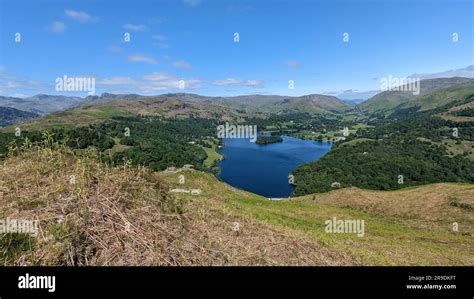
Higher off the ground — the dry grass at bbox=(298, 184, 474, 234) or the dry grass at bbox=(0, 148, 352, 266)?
the dry grass at bbox=(0, 148, 352, 266)

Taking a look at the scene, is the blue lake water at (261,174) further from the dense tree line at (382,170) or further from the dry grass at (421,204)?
the dry grass at (421,204)

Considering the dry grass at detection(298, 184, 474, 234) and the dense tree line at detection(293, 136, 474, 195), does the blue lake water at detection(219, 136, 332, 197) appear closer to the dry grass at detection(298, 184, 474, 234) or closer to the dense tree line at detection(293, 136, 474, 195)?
the dense tree line at detection(293, 136, 474, 195)

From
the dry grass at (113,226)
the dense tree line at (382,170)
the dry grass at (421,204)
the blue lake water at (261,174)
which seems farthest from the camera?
the blue lake water at (261,174)

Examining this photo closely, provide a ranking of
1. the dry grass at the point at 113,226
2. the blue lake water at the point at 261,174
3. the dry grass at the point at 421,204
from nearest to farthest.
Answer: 1. the dry grass at the point at 113,226
2. the dry grass at the point at 421,204
3. the blue lake water at the point at 261,174

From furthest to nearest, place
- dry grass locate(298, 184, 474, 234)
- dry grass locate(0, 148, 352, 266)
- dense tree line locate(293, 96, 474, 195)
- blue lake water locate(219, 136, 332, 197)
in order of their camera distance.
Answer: blue lake water locate(219, 136, 332, 197) < dense tree line locate(293, 96, 474, 195) < dry grass locate(298, 184, 474, 234) < dry grass locate(0, 148, 352, 266)

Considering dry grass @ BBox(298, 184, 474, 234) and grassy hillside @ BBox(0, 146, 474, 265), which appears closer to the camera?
grassy hillside @ BBox(0, 146, 474, 265)

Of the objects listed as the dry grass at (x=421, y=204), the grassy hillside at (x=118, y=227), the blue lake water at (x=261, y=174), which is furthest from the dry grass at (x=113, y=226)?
the blue lake water at (x=261, y=174)

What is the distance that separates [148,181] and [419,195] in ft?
125

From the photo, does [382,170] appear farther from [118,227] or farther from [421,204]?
[118,227]

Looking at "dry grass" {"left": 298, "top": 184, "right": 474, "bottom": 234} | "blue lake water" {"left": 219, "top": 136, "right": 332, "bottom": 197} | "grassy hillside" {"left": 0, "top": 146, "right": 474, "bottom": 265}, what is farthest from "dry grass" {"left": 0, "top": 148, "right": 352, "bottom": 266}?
"blue lake water" {"left": 219, "top": 136, "right": 332, "bottom": 197}

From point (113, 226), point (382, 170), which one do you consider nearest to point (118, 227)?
point (113, 226)

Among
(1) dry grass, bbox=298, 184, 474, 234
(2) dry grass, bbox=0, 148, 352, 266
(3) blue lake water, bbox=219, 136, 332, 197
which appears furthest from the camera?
(3) blue lake water, bbox=219, 136, 332, 197
